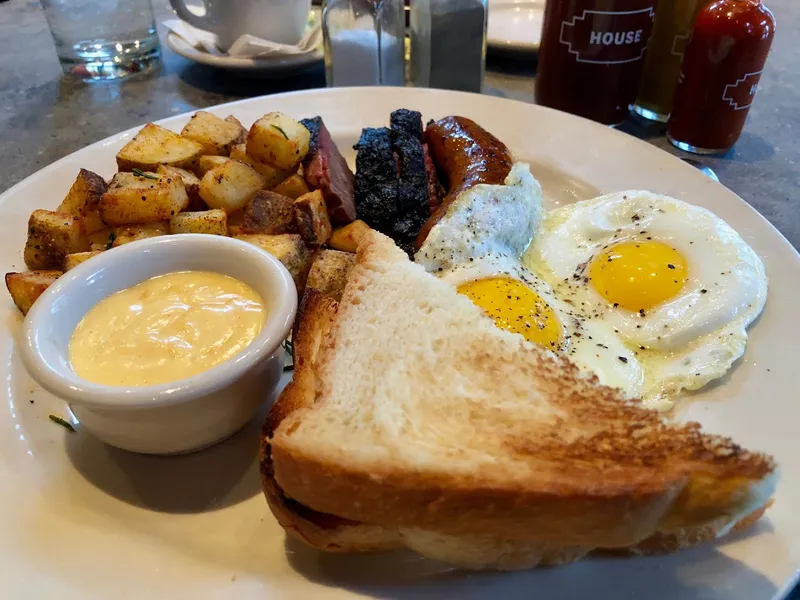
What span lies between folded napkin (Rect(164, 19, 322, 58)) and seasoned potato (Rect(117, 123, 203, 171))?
1.14 m

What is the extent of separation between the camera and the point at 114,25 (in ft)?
10.7

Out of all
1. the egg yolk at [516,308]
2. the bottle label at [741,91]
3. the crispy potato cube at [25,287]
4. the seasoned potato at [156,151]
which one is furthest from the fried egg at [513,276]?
the crispy potato cube at [25,287]

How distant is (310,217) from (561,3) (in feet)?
4.68

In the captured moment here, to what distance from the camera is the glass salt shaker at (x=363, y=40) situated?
2.79 metres

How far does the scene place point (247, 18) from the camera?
3.02 metres

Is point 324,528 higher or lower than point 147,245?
lower

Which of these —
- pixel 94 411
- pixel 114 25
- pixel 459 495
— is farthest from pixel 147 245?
pixel 114 25

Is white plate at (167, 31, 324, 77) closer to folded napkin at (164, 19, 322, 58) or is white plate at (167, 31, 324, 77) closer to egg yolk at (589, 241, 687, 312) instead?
folded napkin at (164, 19, 322, 58)

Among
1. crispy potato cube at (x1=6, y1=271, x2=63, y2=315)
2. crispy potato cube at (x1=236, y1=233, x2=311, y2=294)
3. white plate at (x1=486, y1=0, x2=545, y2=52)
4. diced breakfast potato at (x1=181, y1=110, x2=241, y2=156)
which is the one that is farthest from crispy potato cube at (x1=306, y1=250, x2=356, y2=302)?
white plate at (x1=486, y1=0, x2=545, y2=52)

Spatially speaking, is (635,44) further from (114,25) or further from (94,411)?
(114,25)

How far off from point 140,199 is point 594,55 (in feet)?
6.21

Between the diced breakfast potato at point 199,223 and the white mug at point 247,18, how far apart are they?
158cm

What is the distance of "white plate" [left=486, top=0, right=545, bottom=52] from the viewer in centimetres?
332

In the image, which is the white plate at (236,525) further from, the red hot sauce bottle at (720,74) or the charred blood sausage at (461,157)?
Answer: the charred blood sausage at (461,157)
